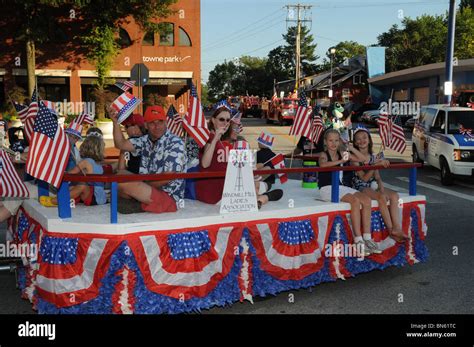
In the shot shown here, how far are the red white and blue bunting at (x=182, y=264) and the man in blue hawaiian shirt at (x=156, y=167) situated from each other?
19.9 inches

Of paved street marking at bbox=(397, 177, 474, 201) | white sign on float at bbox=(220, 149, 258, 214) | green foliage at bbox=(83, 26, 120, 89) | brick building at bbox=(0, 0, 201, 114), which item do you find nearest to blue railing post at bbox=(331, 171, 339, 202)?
white sign on float at bbox=(220, 149, 258, 214)

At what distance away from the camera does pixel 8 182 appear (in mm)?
5254

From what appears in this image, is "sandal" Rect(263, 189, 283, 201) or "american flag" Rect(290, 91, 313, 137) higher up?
"american flag" Rect(290, 91, 313, 137)

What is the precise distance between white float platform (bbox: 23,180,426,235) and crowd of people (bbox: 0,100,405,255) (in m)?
0.13

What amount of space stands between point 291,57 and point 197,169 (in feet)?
408

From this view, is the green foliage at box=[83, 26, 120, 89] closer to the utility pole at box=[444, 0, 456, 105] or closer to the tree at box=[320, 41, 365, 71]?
the utility pole at box=[444, 0, 456, 105]

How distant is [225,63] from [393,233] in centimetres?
16006

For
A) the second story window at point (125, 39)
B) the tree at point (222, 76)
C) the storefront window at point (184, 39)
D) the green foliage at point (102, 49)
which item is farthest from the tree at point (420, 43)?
the tree at point (222, 76)

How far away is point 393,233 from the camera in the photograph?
612 centimetres

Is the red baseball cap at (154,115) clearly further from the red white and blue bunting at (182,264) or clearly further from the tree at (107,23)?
the tree at (107,23)

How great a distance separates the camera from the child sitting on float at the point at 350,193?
5891 millimetres

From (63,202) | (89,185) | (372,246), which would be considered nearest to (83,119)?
(89,185)

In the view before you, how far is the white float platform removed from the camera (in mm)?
4539

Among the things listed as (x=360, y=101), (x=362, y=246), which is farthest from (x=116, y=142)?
(x=360, y=101)
